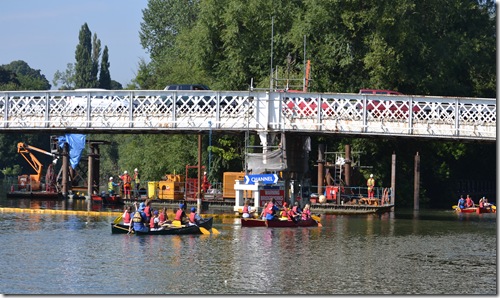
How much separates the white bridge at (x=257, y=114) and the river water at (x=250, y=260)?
6162 mm

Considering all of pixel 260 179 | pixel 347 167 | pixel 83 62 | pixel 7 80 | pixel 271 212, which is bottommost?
pixel 271 212

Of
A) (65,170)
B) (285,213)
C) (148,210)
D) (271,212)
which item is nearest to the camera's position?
(148,210)

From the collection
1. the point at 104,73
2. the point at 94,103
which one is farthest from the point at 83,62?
the point at 94,103

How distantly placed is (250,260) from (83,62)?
143 m

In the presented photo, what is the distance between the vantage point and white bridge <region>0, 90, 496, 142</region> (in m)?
68.9

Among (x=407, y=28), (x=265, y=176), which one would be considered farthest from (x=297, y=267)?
(x=407, y=28)

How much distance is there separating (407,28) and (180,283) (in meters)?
49.9

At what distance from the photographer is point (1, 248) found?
2064 inches

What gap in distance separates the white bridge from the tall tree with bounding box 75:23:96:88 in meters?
114

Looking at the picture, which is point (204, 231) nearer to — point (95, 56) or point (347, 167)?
point (347, 167)

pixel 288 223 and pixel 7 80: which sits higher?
pixel 7 80

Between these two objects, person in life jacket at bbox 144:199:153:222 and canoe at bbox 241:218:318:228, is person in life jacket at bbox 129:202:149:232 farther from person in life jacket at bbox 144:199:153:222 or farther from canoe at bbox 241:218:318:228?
canoe at bbox 241:218:318:228

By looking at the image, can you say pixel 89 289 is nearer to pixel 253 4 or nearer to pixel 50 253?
pixel 50 253

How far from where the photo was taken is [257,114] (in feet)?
232
